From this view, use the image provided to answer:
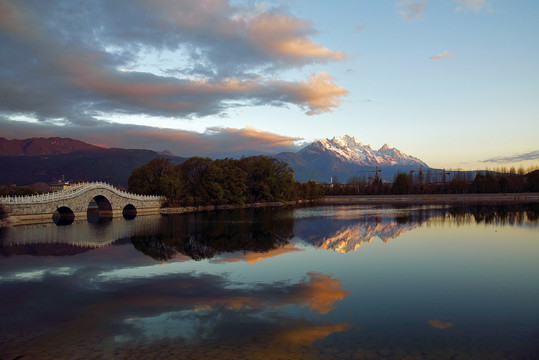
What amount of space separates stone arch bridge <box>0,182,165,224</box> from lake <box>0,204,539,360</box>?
728 inches

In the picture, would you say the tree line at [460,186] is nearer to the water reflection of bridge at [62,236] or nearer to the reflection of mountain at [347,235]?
the reflection of mountain at [347,235]

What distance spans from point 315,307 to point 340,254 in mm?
10168

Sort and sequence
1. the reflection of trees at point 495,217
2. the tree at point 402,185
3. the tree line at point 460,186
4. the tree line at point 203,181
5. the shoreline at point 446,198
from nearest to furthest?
the reflection of trees at point 495,217
the tree line at point 203,181
the shoreline at point 446,198
the tree line at point 460,186
the tree at point 402,185

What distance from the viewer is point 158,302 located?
42.4 ft

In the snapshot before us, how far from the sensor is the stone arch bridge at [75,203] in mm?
42156

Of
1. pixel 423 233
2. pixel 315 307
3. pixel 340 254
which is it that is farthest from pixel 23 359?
pixel 423 233

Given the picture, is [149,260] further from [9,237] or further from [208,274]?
[9,237]

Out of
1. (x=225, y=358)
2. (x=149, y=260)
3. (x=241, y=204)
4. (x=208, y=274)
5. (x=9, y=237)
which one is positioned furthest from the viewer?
(x=241, y=204)

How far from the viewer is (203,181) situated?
6875 cm

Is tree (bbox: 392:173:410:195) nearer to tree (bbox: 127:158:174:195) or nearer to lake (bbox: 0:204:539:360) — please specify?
tree (bbox: 127:158:174:195)

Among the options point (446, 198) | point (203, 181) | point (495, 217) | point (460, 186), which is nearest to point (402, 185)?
point (460, 186)

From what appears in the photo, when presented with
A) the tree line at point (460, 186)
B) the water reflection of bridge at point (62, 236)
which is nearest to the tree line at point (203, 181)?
the water reflection of bridge at point (62, 236)

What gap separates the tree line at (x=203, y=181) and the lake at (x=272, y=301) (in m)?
40.8

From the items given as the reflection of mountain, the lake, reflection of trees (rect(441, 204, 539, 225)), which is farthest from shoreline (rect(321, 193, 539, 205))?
the lake
